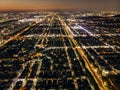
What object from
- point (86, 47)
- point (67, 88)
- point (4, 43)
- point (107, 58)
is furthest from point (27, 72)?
point (4, 43)

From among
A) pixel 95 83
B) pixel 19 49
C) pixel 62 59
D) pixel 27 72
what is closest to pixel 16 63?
pixel 27 72

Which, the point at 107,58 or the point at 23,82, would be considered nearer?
the point at 23,82

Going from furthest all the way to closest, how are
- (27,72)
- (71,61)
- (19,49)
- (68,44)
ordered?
(68,44), (19,49), (71,61), (27,72)

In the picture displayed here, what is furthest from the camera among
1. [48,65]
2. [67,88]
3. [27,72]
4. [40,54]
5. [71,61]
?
[40,54]

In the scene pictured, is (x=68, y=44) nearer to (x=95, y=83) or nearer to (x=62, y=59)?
(x=62, y=59)

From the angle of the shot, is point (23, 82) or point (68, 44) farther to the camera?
point (68, 44)

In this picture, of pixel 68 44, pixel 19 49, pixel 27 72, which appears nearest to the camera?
pixel 27 72

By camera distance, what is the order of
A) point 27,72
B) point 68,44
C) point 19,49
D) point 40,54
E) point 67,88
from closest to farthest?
point 67,88 < point 27,72 < point 40,54 < point 19,49 < point 68,44

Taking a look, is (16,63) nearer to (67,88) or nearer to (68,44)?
(67,88)
